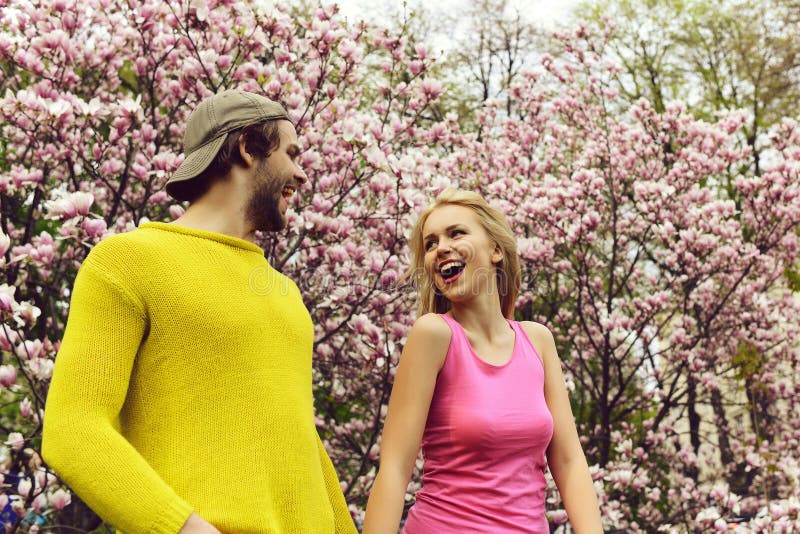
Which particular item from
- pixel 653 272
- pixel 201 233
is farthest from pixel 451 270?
pixel 653 272

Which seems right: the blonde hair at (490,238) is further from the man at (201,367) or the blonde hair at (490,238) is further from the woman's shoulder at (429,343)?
the man at (201,367)

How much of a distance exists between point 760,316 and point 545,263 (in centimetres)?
254

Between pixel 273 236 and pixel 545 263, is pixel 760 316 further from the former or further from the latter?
pixel 273 236

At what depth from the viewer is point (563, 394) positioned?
2408 mm

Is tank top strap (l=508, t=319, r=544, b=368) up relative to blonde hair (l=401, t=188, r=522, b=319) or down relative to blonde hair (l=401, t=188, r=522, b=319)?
down

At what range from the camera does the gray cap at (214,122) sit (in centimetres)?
181

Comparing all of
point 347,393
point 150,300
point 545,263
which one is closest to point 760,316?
point 545,263

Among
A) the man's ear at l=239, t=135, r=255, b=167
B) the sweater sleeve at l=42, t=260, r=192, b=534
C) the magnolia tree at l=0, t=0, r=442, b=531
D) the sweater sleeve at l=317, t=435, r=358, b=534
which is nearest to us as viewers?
the sweater sleeve at l=42, t=260, r=192, b=534

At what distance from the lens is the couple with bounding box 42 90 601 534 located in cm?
142

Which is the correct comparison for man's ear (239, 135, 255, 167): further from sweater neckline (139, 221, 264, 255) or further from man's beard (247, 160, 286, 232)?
sweater neckline (139, 221, 264, 255)

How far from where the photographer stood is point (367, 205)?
15.9 ft

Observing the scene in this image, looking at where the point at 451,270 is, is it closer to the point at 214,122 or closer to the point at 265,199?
the point at 265,199

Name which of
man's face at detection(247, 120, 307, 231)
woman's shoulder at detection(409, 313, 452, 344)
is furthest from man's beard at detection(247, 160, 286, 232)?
woman's shoulder at detection(409, 313, 452, 344)

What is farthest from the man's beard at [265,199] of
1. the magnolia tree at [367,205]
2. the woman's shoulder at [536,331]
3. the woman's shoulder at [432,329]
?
the magnolia tree at [367,205]
